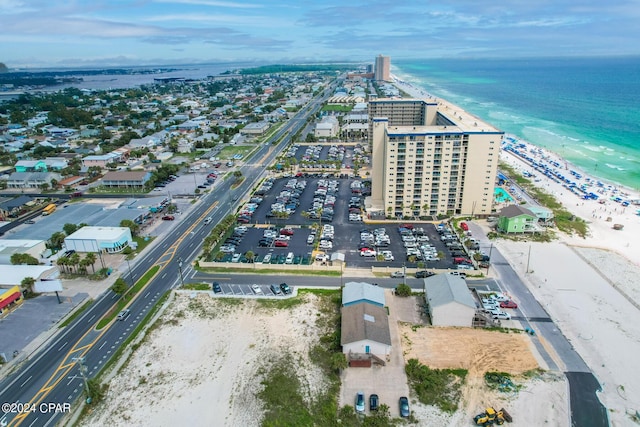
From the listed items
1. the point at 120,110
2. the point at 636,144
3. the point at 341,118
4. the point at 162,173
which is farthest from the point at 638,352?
the point at 120,110

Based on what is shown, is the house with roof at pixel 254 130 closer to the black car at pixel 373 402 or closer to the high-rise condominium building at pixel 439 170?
the high-rise condominium building at pixel 439 170

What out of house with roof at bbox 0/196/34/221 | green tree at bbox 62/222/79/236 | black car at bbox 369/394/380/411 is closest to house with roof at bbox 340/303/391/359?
black car at bbox 369/394/380/411

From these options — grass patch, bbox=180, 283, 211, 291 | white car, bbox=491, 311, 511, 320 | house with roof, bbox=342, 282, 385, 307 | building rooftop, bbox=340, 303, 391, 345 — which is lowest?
grass patch, bbox=180, 283, 211, 291

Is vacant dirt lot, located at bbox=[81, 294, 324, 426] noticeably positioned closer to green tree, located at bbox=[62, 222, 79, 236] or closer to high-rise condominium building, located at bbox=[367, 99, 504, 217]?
green tree, located at bbox=[62, 222, 79, 236]

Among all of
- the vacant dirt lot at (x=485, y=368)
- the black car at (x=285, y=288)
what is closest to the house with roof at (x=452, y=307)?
the vacant dirt lot at (x=485, y=368)

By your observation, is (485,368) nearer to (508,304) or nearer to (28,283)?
(508,304)

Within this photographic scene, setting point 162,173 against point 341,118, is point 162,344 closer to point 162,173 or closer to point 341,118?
point 162,173
